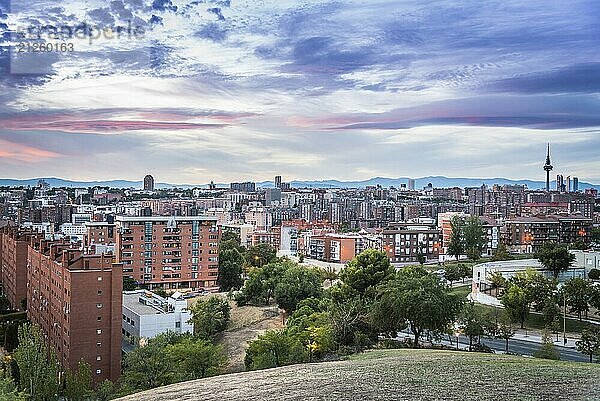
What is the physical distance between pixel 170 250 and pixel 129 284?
1968 mm

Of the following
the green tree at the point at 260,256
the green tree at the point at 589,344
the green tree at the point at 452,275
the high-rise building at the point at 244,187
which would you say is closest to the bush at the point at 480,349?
the green tree at the point at 589,344

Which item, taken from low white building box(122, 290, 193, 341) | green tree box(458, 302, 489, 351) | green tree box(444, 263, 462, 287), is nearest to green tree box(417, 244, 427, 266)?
green tree box(444, 263, 462, 287)

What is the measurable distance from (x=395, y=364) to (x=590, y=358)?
175 inches

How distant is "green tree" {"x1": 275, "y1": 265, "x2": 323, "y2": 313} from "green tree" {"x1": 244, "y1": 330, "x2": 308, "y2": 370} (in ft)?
18.4

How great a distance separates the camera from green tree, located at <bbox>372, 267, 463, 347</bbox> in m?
9.71

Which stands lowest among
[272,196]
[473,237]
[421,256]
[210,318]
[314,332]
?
[210,318]

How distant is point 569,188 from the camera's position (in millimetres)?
36000

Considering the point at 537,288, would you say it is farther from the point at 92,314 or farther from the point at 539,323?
the point at 92,314

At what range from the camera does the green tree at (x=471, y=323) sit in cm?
1004

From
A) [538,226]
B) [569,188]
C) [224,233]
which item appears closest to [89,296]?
[224,233]

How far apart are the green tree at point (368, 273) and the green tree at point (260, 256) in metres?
10.6

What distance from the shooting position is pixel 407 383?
5.59 meters

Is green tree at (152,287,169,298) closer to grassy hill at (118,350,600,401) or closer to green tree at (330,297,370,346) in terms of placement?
green tree at (330,297,370,346)

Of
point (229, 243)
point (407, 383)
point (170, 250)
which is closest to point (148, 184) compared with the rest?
point (229, 243)
